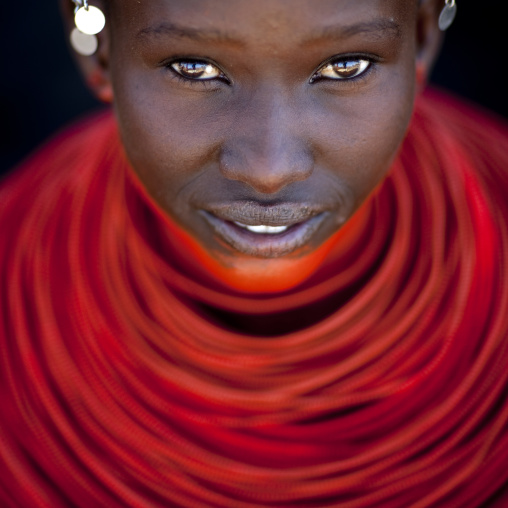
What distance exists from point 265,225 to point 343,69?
0.87 ft

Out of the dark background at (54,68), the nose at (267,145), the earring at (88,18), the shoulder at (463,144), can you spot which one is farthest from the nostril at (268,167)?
the dark background at (54,68)

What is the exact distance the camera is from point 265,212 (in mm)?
942

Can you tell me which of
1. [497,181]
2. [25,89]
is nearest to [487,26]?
[497,181]

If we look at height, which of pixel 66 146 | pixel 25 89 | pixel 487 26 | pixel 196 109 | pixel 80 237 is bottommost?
pixel 80 237

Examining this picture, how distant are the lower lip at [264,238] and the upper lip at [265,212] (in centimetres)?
3

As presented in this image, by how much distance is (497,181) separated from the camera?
4.74 feet

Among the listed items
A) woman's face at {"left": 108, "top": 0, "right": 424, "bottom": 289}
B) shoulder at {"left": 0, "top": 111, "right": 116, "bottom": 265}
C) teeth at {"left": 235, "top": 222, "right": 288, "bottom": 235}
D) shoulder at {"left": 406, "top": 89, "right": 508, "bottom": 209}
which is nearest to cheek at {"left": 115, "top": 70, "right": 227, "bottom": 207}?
woman's face at {"left": 108, "top": 0, "right": 424, "bottom": 289}

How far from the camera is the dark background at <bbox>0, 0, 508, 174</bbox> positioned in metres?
2.23

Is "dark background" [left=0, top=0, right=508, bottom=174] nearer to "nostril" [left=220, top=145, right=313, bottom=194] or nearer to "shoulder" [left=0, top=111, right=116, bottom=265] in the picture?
"shoulder" [left=0, top=111, right=116, bottom=265]

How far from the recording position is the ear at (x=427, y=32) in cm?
107

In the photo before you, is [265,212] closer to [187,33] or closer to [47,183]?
[187,33]

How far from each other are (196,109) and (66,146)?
35.5 inches

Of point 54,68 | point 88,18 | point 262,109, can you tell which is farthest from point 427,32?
point 54,68

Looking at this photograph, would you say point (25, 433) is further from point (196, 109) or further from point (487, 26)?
point (487, 26)
